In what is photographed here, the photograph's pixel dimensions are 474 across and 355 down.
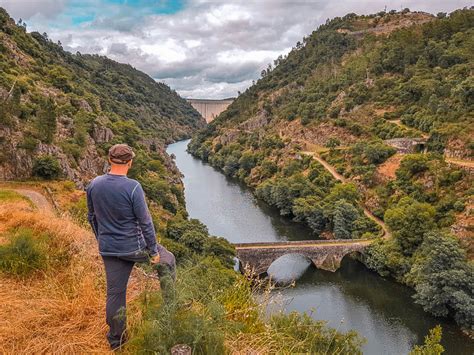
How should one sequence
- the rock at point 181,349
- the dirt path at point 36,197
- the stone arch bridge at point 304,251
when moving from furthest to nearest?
the stone arch bridge at point 304,251
the dirt path at point 36,197
the rock at point 181,349

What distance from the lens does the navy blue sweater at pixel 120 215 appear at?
434cm

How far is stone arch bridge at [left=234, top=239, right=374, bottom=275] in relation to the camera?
37.5m

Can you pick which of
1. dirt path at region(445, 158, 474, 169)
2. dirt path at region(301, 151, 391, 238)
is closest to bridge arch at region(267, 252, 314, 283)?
dirt path at region(301, 151, 391, 238)

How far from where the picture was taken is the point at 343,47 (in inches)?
4200

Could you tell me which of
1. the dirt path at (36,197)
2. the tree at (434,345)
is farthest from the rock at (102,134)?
the tree at (434,345)

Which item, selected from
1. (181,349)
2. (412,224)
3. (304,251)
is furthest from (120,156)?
(412,224)

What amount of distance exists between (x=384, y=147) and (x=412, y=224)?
18.5 meters

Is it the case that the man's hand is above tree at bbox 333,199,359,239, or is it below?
above

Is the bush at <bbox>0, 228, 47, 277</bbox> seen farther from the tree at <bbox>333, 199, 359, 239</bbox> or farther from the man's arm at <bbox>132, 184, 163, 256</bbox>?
the tree at <bbox>333, 199, 359, 239</bbox>

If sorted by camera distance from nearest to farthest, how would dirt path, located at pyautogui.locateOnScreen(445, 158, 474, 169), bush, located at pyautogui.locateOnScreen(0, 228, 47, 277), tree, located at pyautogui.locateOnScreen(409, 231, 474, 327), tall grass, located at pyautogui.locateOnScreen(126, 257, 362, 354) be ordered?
tall grass, located at pyautogui.locateOnScreen(126, 257, 362, 354), bush, located at pyautogui.locateOnScreen(0, 228, 47, 277), tree, located at pyautogui.locateOnScreen(409, 231, 474, 327), dirt path, located at pyautogui.locateOnScreen(445, 158, 474, 169)

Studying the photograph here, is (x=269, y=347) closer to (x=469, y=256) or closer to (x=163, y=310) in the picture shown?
(x=163, y=310)

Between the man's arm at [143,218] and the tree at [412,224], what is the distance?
117 ft

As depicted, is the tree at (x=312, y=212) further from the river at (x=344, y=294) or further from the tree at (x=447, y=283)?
the tree at (x=447, y=283)

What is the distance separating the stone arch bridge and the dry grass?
103ft
